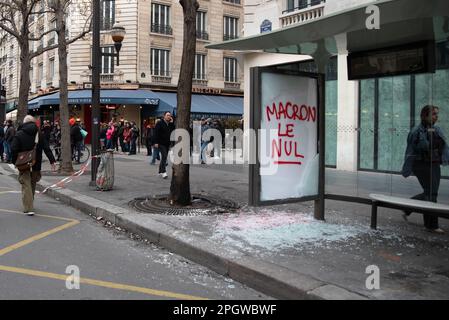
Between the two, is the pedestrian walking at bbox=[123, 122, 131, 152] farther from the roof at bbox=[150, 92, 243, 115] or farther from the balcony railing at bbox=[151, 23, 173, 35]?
the balcony railing at bbox=[151, 23, 173, 35]

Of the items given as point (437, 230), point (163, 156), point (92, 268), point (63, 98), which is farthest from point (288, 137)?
point (63, 98)

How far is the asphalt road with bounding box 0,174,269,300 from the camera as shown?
4.66 m

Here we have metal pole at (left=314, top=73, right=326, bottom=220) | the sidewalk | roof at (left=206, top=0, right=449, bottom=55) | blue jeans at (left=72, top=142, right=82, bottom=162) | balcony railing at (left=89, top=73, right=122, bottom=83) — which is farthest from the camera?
balcony railing at (left=89, top=73, right=122, bottom=83)

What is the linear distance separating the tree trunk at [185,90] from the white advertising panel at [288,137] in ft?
7.37

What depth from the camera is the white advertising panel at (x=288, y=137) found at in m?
6.29

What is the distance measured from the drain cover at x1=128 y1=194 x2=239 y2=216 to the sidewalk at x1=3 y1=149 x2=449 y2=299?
10.0 inches

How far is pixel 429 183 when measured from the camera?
21.9ft

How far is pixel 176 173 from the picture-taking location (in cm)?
841

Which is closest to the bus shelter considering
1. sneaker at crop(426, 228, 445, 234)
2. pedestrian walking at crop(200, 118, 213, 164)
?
sneaker at crop(426, 228, 445, 234)

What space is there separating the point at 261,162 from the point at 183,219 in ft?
5.97

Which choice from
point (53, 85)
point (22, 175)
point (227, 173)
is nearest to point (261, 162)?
point (22, 175)

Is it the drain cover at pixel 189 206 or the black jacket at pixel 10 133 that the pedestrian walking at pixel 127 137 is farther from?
the drain cover at pixel 189 206

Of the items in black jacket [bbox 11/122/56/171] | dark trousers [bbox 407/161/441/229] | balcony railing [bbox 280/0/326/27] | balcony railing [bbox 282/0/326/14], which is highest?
balcony railing [bbox 282/0/326/14]
